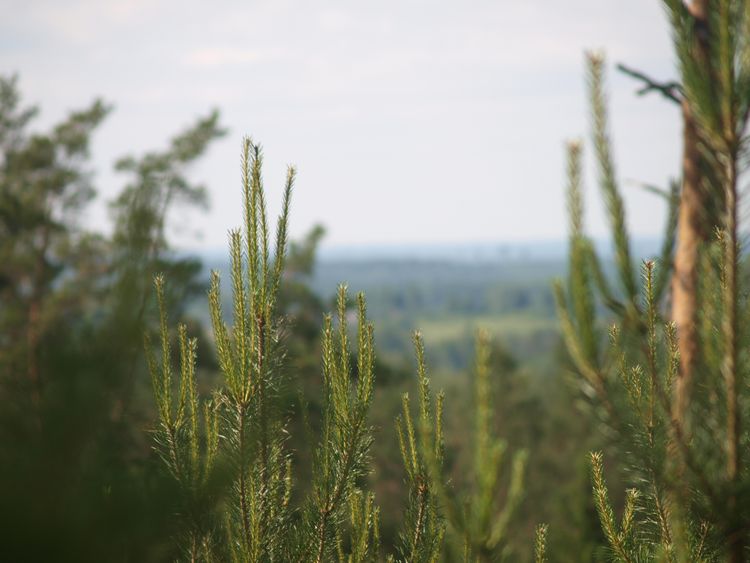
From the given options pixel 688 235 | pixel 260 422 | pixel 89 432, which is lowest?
pixel 260 422

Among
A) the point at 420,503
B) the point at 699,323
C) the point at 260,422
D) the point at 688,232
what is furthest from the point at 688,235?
the point at 260,422

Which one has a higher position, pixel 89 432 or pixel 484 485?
pixel 89 432

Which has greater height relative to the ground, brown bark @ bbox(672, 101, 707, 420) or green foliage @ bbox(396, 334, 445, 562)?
brown bark @ bbox(672, 101, 707, 420)

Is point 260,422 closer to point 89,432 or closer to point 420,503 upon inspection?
point 420,503

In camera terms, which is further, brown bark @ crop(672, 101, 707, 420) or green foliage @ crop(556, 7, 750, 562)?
brown bark @ crop(672, 101, 707, 420)

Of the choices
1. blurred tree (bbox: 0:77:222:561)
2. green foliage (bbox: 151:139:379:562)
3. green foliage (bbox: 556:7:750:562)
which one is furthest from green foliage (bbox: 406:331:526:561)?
green foliage (bbox: 151:139:379:562)

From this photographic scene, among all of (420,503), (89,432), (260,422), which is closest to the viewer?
(89,432)

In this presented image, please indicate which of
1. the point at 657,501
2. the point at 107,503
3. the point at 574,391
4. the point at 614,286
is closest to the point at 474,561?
the point at 657,501

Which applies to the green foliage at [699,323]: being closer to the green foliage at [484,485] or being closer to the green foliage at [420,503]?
the green foliage at [484,485]

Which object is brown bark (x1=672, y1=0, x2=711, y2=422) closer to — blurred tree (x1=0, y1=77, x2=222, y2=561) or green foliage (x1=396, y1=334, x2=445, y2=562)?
green foliage (x1=396, y1=334, x2=445, y2=562)

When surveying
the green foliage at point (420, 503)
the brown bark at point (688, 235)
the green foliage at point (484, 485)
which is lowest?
the green foliage at point (420, 503)

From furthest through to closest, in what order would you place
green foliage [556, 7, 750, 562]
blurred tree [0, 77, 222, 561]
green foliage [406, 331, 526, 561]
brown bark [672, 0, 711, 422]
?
brown bark [672, 0, 711, 422], green foliage [556, 7, 750, 562], green foliage [406, 331, 526, 561], blurred tree [0, 77, 222, 561]

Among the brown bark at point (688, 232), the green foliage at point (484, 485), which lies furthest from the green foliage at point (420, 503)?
the brown bark at point (688, 232)

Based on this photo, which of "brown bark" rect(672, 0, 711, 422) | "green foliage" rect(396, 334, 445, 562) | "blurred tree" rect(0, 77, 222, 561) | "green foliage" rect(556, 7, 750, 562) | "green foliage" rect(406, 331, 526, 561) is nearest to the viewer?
"blurred tree" rect(0, 77, 222, 561)
